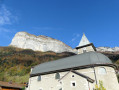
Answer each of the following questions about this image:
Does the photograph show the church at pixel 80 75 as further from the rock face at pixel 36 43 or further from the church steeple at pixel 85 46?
the rock face at pixel 36 43

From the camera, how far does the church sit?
54.3ft

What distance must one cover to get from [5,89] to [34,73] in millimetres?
6953

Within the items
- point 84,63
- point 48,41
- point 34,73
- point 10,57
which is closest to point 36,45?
point 48,41

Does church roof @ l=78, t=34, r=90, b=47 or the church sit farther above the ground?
church roof @ l=78, t=34, r=90, b=47

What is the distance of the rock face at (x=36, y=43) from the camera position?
372ft

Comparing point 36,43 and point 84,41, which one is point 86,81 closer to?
point 84,41

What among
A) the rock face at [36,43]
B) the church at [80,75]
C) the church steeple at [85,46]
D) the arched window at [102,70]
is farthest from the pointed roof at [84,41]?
the rock face at [36,43]

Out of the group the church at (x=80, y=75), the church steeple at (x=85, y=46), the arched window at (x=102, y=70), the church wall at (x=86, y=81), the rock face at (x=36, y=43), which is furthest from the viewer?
the rock face at (x=36, y=43)

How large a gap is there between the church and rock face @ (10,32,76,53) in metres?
92.7

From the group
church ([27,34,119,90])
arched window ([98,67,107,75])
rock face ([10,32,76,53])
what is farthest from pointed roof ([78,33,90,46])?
rock face ([10,32,76,53])

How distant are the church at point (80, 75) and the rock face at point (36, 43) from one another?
92720 mm

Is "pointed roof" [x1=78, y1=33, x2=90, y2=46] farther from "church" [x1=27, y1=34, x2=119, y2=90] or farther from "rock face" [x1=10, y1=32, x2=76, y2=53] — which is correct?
→ "rock face" [x1=10, y1=32, x2=76, y2=53]

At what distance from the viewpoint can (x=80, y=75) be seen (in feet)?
54.3

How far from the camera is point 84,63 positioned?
19406 mm
